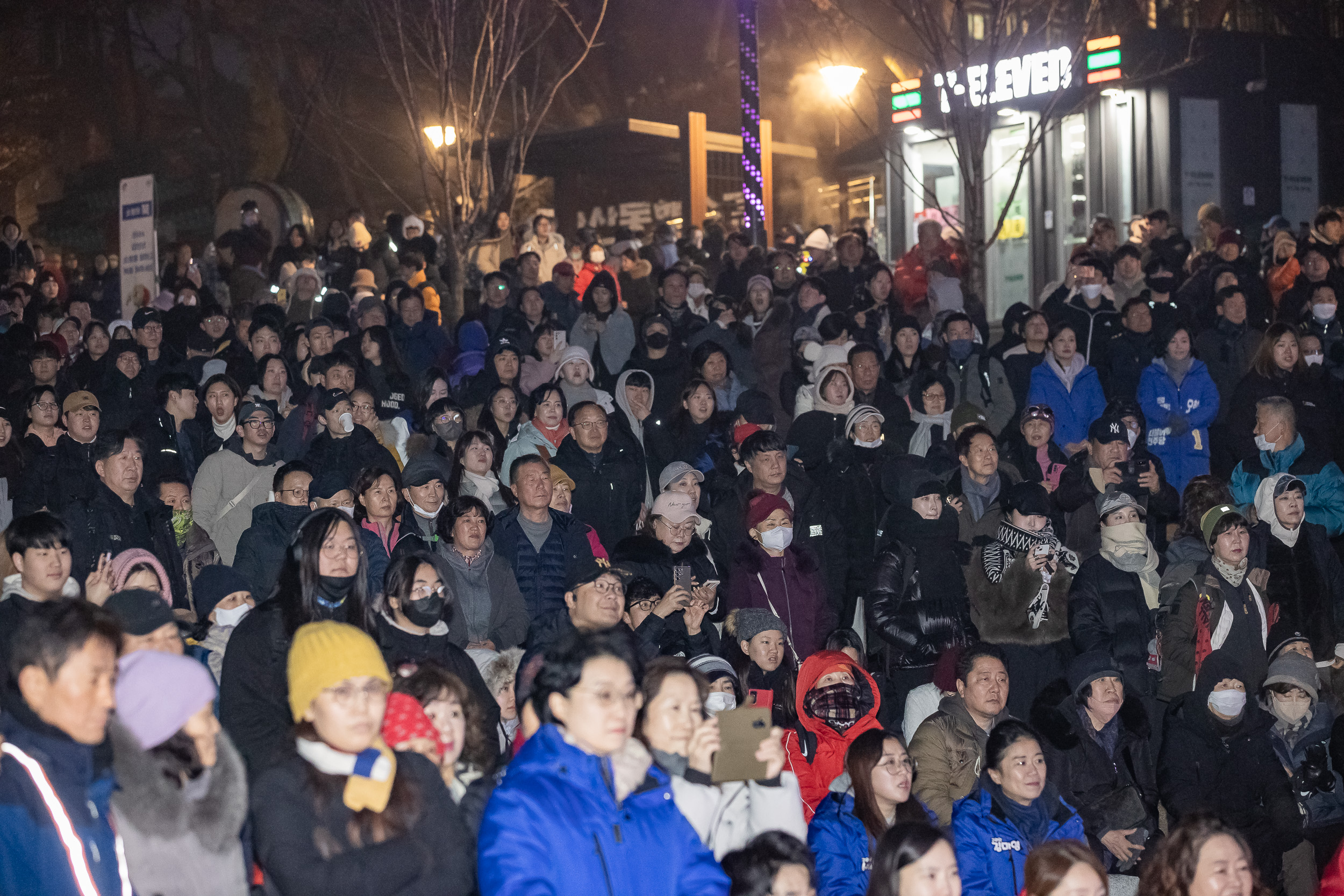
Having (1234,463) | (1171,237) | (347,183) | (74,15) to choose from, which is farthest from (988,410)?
(74,15)

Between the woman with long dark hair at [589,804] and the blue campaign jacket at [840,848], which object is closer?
the woman with long dark hair at [589,804]

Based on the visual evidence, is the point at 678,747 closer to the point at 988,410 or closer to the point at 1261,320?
the point at 988,410

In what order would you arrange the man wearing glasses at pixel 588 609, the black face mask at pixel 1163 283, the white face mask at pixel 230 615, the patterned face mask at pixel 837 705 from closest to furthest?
the white face mask at pixel 230 615
the patterned face mask at pixel 837 705
the man wearing glasses at pixel 588 609
the black face mask at pixel 1163 283

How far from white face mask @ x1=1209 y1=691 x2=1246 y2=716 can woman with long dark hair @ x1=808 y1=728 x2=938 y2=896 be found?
1933 mm

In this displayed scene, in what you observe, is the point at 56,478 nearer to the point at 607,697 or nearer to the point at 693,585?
the point at 693,585

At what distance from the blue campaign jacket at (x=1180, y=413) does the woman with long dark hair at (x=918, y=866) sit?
601 cm

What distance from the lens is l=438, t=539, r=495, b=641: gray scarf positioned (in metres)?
6.75

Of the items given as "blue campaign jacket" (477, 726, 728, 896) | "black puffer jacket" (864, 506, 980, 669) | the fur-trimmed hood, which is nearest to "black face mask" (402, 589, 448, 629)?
"blue campaign jacket" (477, 726, 728, 896)

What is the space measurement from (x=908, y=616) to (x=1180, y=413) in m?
3.95

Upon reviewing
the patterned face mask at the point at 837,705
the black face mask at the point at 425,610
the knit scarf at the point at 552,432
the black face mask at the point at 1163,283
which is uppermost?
the black face mask at the point at 1163,283

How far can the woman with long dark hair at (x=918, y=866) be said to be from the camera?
4.44 metres

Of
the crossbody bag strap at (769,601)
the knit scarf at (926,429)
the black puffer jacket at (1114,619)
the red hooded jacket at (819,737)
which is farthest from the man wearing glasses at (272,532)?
the knit scarf at (926,429)

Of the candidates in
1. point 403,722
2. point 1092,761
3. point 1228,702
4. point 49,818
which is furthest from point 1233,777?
point 49,818

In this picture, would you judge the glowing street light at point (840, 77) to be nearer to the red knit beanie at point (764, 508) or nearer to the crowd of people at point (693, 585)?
the crowd of people at point (693, 585)
